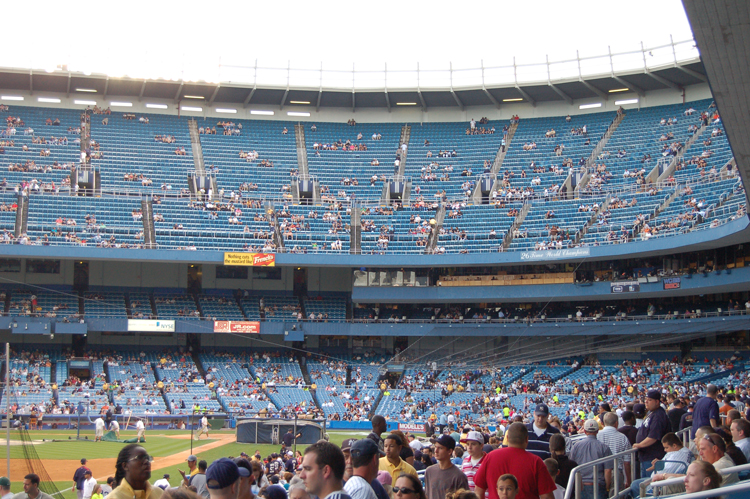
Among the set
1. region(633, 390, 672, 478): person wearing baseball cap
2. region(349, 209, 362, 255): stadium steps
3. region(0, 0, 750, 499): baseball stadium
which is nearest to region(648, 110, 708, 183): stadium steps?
region(0, 0, 750, 499): baseball stadium

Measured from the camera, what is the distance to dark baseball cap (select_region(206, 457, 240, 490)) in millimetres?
4785

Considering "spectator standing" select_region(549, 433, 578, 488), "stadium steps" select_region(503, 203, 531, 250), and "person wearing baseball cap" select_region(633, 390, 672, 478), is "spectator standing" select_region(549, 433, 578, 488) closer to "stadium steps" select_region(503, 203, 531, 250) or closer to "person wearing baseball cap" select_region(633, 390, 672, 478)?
"person wearing baseball cap" select_region(633, 390, 672, 478)

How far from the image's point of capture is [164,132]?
178ft

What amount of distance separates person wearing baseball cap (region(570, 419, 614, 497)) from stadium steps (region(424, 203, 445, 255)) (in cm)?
3612

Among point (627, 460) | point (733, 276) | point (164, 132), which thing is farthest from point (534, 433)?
point (164, 132)

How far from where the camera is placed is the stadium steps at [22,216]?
43.2m

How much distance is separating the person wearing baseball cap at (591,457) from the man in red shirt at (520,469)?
2.48 meters

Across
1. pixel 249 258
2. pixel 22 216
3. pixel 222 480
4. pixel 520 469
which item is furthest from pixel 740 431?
pixel 22 216

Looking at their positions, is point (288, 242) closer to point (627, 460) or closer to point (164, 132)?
point (164, 132)

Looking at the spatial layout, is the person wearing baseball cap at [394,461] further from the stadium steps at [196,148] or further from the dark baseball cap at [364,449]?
the stadium steps at [196,148]

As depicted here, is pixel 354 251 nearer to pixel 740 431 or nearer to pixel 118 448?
pixel 118 448

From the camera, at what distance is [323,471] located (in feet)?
16.0

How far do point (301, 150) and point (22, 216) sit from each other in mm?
19991

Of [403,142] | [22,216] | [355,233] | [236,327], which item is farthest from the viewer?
[403,142]
